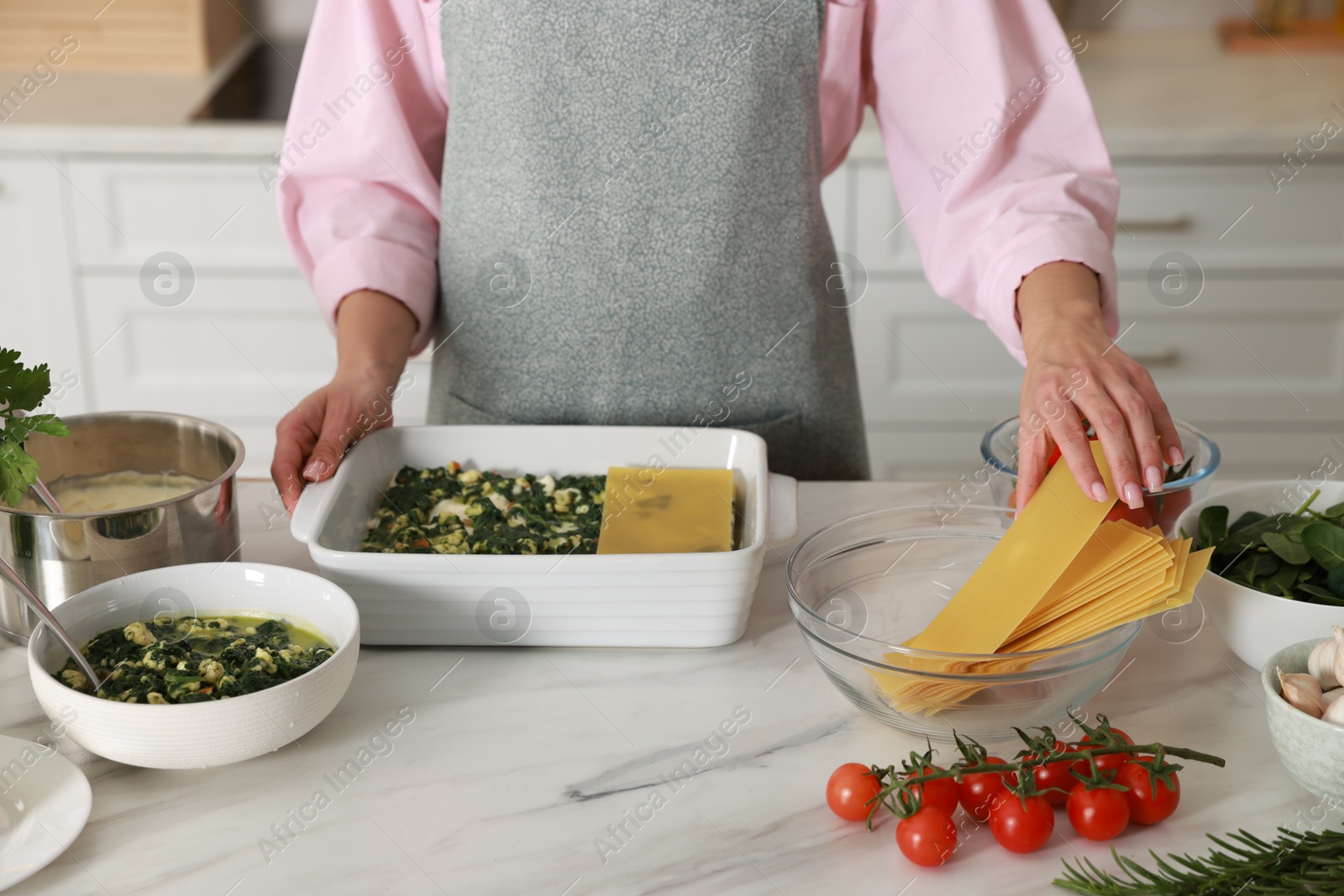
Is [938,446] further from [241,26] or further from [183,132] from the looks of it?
[241,26]

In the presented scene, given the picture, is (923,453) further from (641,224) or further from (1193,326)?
(641,224)

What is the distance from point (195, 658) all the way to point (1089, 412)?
1.94 ft

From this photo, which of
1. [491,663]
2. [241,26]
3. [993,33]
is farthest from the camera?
[241,26]

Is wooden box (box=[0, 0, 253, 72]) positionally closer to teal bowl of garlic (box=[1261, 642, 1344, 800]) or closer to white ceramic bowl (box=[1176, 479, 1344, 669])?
white ceramic bowl (box=[1176, 479, 1344, 669])

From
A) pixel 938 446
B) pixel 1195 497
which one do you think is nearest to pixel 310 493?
pixel 1195 497

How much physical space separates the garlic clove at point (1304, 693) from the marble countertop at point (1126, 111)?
1308 millimetres

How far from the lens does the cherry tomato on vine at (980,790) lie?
0.67 meters

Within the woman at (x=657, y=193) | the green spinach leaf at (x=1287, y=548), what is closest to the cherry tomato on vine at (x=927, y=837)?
the green spinach leaf at (x=1287, y=548)

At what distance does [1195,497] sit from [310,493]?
26.2 inches

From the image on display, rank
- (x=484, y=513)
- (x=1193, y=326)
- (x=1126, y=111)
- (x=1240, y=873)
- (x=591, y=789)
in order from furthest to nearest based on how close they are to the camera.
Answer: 1. (x=1193, y=326)
2. (x=1126, y=111)
3. (x=484, y=513)
4. (x=591, y=789)
5. (x=1240, y=873)

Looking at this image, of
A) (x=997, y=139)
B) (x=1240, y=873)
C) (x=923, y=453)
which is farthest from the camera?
(x=923, y=453)

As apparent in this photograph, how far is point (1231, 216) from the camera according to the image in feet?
6.34

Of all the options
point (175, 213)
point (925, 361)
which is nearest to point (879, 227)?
point (925, 361)

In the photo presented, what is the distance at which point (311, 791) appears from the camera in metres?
0.71
